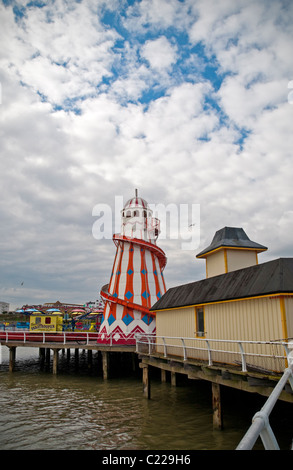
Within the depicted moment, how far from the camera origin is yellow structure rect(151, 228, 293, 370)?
1029 cm

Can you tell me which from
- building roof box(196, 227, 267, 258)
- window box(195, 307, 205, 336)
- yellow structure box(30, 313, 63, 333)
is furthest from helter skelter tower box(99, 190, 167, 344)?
window box(195, 307, 205, 336)

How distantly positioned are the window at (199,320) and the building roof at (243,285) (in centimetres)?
45

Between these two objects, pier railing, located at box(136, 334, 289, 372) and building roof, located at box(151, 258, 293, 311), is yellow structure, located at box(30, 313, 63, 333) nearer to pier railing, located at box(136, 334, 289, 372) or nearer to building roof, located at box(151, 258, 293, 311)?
building roof, located at box(151, 258, 293, 311)

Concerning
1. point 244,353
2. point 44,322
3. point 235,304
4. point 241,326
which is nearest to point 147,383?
point 241,326

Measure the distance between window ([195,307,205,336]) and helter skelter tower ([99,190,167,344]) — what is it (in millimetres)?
10349

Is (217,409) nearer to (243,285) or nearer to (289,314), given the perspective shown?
(289,314)

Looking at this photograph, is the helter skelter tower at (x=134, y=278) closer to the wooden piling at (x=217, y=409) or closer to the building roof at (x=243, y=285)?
the building roof at (x=243, y=285)

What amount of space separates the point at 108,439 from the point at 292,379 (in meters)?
7.14

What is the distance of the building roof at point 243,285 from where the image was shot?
1058cm

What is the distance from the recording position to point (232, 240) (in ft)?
60.7

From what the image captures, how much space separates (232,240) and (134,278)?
10.7 m

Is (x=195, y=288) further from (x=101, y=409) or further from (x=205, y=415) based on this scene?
(x=101, y=409)
